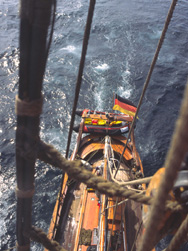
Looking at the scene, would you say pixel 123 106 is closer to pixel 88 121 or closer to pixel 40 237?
pixel 88 121

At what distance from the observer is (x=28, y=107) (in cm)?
270

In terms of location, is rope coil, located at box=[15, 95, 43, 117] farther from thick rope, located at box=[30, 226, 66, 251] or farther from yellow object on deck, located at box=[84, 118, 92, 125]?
yellow object on deck, located at box=[84, 118, 92, 125]

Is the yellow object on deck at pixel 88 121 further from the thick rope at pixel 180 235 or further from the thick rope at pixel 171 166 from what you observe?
the thick rope at pixel 171 166

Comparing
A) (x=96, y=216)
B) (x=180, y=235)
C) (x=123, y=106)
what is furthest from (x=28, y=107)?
(x=123, y=106)

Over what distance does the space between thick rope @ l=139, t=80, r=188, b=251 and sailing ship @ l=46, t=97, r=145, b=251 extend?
4736 mm

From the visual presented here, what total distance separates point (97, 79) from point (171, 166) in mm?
26135

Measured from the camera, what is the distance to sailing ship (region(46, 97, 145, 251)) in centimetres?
1067

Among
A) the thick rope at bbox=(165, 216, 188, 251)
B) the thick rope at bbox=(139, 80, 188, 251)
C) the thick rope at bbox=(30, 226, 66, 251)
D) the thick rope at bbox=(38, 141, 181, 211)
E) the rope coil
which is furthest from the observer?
the thick rope at bbox=(30, 226, 66, 251)

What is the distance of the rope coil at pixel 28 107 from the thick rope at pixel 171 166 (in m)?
1.59

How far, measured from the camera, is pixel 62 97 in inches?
1003

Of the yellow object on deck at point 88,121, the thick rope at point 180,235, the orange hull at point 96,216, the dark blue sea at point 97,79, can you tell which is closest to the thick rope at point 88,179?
the thick rope at point 180,235

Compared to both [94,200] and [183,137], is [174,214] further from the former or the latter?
[94,200]

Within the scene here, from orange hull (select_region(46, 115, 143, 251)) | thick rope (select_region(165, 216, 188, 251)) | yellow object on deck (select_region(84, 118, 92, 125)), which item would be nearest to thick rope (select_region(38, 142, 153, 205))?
thick rope (select_region(165, 216, 188, 251))

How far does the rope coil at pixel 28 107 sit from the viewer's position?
2697 millimetres
